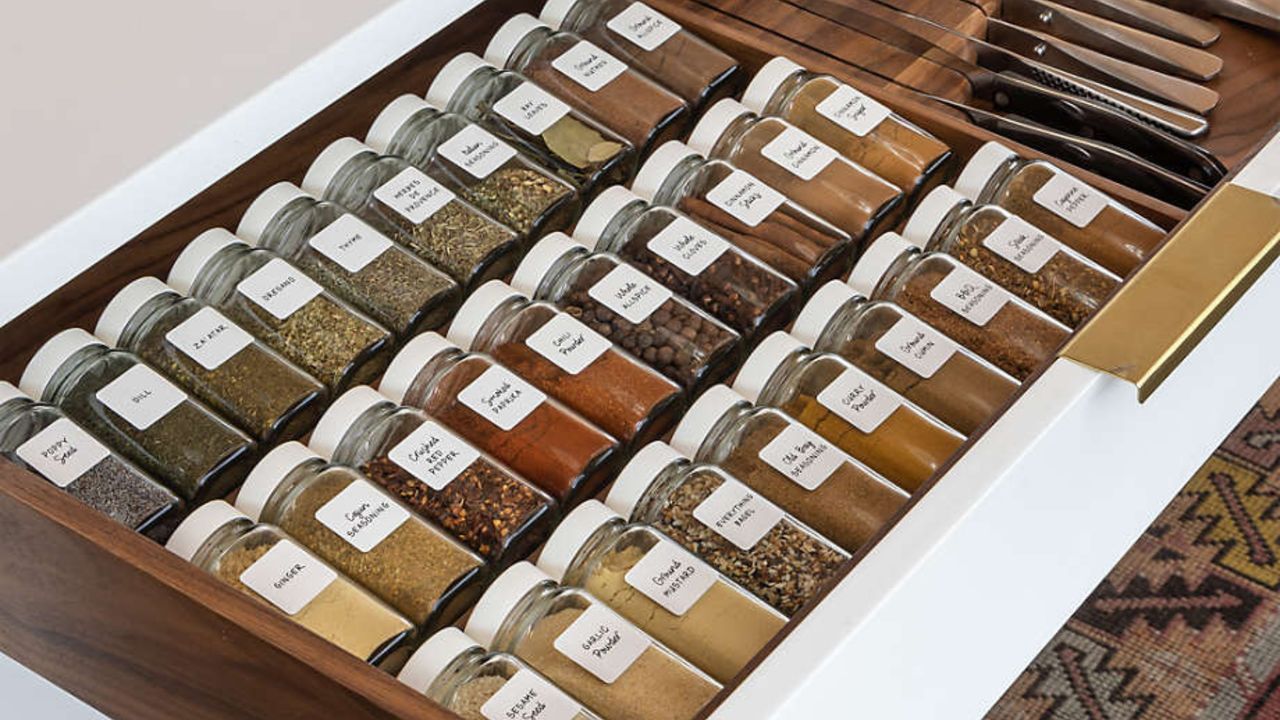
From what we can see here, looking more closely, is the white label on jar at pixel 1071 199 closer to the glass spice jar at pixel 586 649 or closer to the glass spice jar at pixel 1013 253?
the glass spice jar at pixel 1013 253

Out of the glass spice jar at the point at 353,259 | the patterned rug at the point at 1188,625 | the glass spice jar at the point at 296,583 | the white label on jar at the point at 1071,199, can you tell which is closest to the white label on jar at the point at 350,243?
the glass spice jar at the point at 353,259

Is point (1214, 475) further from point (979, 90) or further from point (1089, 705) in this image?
point (979, 90)

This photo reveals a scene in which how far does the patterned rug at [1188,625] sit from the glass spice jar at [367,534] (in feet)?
2.89

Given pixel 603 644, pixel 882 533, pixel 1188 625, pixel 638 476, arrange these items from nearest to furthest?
pixel 882 533 → pixel 603 644 → pixel 638 476 → pixel 1188 625

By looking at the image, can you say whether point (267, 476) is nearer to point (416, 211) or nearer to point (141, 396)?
point (141, 396)

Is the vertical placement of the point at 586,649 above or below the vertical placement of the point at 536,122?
A: below

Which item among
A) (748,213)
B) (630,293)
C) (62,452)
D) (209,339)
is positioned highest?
(748,213)

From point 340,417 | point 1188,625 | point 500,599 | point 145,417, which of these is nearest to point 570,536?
point 500,599

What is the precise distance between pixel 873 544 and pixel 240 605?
286 millimetres

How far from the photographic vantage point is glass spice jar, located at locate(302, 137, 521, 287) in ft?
3.51

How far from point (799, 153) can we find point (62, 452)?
52 centimetres

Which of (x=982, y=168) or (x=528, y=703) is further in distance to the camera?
(x=982, y=168)

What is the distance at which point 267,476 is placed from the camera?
3.05 feet

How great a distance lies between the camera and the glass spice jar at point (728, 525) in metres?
0.89
